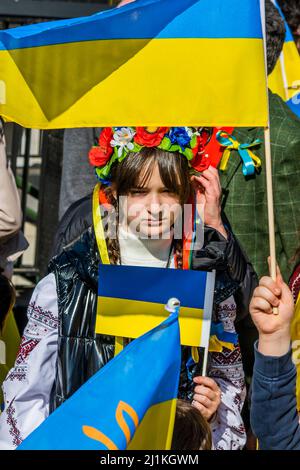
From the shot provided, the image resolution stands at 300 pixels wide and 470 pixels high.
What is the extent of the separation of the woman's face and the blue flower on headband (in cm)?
12

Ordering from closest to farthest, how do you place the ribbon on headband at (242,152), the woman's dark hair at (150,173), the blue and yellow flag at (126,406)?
1. the blue and yellow flag at (126,406)
2. the woman's dark hair at (150,173)
3. the ribbon on headband at (242,152)

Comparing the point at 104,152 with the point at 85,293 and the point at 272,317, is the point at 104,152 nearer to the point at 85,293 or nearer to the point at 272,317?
the point at 85,293

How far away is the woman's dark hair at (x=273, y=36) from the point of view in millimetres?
5137

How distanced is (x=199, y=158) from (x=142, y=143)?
0.80ft

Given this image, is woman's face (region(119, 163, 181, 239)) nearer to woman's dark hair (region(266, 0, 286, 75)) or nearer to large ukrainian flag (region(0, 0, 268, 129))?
large ukrainian flag (region(0, 0, 268, 129))

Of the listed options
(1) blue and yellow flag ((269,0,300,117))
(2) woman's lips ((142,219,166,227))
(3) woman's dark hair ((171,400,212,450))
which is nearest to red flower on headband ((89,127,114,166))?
(2) woman's lips ((142,219,166,227))

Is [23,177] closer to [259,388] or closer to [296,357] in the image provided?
[296,357]

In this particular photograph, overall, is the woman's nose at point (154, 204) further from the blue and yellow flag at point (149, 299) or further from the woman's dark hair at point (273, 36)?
the woman's dark hair at point (273, 36)

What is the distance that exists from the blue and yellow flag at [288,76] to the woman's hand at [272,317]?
234 cm

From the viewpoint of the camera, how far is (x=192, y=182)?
171 inches

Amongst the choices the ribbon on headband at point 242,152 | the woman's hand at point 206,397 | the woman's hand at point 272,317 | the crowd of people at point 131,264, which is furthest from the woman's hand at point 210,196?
the woman's hand at point 272,317

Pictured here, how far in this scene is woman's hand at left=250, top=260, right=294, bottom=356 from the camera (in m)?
3.36

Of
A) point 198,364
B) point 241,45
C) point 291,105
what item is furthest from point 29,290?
point 241,45

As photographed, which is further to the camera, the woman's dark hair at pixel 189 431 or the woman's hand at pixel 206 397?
the woman's hand at pixel 206 397
